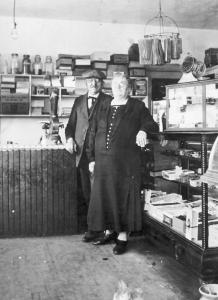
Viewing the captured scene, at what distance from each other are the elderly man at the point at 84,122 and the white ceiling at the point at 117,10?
3069 mm

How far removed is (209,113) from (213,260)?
1147 millimetres

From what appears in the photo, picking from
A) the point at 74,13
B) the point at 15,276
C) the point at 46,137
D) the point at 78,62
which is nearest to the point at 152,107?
the point at 78,62

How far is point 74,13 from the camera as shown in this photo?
737 centimetres

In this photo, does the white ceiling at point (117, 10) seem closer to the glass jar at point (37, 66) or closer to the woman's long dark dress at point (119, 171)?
the glass jar at point (37, 66)

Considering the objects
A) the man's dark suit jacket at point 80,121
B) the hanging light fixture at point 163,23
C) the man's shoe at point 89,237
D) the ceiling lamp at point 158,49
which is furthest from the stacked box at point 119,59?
the man's shoe at point 89,237

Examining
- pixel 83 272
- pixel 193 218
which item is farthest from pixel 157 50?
pixel 83 272

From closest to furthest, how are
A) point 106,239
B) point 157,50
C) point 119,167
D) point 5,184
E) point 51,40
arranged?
1. point 119,167
2. point 106,239
3. point 5,184
4. point 157,50
5. point 51,40

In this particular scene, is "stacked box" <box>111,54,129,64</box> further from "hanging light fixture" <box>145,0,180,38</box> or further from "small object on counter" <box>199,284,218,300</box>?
"small object on counter" <box>199,284,218,300</box>

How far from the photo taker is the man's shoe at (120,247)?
387 cm

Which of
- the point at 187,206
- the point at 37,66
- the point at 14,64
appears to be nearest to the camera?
the point at 187,206

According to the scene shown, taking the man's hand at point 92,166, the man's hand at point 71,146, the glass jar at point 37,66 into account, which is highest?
the glass jar at point 37,66

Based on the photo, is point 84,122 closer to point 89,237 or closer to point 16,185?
point 16,185

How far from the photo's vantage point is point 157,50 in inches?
254

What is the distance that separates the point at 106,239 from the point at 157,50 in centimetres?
342
